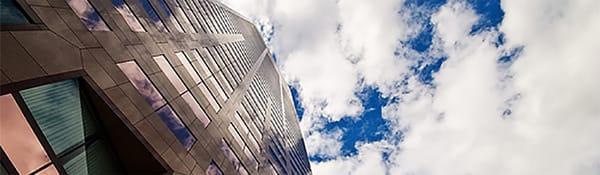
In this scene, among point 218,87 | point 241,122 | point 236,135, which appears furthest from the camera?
point 241,122

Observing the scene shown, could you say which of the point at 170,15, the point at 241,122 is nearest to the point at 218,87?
the point at 241,122

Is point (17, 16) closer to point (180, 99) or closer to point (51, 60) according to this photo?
point (51, 60)

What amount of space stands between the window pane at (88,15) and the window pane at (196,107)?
5.87m

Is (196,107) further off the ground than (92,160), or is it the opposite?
(196,107)

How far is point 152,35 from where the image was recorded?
2047 centimetres

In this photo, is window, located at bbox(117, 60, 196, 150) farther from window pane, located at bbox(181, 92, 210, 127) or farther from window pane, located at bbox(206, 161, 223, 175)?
window pane, located at bbox(181, 92, 210, 127)

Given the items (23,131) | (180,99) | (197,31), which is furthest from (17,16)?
(197,31)

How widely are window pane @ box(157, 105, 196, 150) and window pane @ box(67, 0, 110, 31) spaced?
4.04m

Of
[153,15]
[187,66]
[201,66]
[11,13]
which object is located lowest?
[11,13]

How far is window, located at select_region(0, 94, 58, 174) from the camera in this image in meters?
9.35

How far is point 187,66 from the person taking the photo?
2334 cm

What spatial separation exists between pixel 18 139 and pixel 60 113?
1827 mm

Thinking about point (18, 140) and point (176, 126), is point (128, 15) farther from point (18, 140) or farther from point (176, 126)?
point (18, 140)

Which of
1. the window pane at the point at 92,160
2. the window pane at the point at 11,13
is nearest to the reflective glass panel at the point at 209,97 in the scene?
the window pane at the point at 92,160
